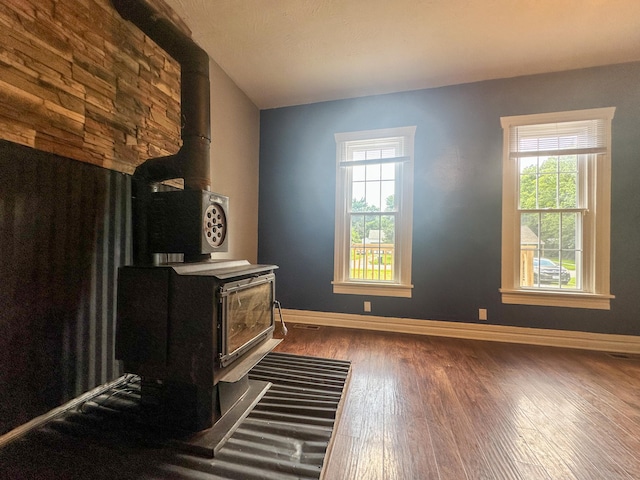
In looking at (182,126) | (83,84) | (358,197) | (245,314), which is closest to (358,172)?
(358,197)

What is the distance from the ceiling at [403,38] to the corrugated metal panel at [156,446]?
288 centimetres

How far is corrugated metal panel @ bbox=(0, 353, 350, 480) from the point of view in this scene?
1.12 m

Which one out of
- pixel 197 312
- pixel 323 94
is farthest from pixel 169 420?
pixel 323 94

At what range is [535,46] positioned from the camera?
8.17 feet

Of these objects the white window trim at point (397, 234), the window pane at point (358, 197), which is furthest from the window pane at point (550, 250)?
the window pane at point (358, 197)

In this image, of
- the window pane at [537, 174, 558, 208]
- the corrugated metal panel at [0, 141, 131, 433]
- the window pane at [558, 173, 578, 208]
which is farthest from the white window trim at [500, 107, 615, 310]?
the corrugated metal panel at [0, 141, 131, 433]

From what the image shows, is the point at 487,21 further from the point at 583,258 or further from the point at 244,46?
the point at 583,258

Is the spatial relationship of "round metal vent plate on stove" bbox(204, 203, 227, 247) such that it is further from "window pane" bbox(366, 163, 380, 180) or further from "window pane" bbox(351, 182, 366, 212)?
"window pane" bbox(366, 163, 380, 180)

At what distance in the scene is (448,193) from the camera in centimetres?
307

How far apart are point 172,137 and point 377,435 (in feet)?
8.40

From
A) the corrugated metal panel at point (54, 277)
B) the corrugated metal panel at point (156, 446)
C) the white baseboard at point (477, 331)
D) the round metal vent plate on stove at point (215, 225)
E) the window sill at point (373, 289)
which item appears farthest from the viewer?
the window sill at point (373, 289)

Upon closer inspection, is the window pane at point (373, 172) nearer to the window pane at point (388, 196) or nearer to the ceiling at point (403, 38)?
the window pane at point (388, 196)

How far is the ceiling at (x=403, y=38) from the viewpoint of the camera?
2115 millimetres

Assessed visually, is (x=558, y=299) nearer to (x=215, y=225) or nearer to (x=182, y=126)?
(x=215, y=225)
